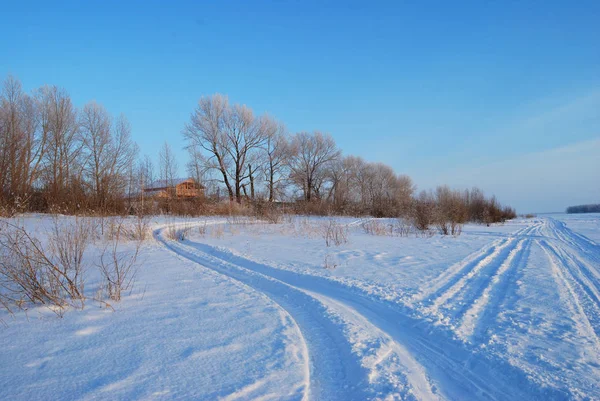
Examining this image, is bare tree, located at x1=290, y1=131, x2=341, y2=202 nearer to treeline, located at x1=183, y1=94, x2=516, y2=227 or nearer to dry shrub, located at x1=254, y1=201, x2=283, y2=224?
treeline, located at x1=183, y1=94, x2=516, y2=227

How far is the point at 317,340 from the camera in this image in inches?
129

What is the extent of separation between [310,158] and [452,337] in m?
39.7

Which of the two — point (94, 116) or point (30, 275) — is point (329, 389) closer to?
point (30, 275)

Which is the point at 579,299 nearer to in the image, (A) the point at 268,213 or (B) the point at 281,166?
(A) the point at 268,213

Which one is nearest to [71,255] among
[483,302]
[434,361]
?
[434,361]

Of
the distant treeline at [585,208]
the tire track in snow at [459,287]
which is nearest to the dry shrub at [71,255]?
the tire track in snow at [459,287]

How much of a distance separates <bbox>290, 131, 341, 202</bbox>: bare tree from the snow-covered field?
117ft

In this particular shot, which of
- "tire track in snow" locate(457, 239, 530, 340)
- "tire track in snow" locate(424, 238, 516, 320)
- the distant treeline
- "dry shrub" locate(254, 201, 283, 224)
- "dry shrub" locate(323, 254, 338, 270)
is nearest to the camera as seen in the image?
"tire track in snow" locate(457, 239, 530, 340)

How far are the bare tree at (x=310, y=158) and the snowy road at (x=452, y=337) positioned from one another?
35604mm

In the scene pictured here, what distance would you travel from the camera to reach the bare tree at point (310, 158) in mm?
41438

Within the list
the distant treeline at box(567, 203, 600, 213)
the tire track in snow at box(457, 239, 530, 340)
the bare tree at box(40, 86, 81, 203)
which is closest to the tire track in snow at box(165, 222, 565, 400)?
the tire track in snow at box(457, 239, 530, 340)

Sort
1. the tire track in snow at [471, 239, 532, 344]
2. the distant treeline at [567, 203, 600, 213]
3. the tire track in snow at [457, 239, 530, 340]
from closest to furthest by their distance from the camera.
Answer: the tire track in snow at [471, 239, 532, 344]
the tire track in snow at [457, 239, 530, 340]
the distant treeline at [567, 203, 600, 213]

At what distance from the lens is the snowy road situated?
2492 mm

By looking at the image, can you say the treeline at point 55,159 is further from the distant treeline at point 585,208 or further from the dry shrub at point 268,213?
the distant treeline at point 585,208
